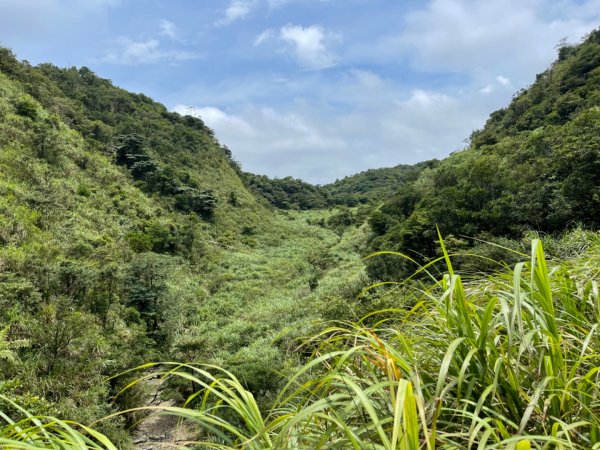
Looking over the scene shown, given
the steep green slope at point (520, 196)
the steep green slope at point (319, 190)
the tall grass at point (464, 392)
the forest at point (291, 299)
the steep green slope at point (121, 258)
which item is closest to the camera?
the tall grass at point (464, 392)

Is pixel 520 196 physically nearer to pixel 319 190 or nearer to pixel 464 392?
pixel 464 392

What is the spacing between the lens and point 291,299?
71.0 feet

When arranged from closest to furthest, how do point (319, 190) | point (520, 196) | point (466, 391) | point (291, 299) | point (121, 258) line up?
1. point (466, 391)
2. point (520, 196)
3. point (121, 258)
4. point (291, 299)
5. point (319, 190)

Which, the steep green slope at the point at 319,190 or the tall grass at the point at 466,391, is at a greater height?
the steep green slope at the point at 319,190

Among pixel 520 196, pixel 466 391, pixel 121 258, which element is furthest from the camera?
pixel 121 258

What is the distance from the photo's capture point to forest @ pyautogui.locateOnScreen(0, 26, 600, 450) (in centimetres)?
129

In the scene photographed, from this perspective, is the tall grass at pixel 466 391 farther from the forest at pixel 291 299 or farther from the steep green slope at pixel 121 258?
the steep green slope at pixel 121 258

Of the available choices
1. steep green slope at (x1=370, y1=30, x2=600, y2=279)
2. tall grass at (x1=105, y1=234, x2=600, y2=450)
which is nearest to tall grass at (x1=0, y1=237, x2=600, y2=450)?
tall grass at (x1=105, y1=234, x2=600, y2=450)

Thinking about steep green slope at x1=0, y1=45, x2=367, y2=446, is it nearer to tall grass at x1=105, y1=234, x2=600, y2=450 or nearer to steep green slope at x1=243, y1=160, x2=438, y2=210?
tall grass at x1=105, y1=234, x2=600, y2=450

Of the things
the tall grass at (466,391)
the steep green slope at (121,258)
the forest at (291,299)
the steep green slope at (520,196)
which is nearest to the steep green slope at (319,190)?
the steep green slope at (121,258)

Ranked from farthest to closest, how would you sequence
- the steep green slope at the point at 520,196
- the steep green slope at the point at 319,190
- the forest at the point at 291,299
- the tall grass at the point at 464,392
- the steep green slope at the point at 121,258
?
the steep green slope at the point at 319,190
the steep green slope at the point at 520,196
the steep green slope at the point at 121,258
the forest at the point at 291,299
the tall grass at the point at 464,392

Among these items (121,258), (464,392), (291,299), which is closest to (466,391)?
(464,392)

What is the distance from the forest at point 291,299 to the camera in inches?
50.9

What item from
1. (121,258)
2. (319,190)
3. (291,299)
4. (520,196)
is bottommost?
(291,299)
